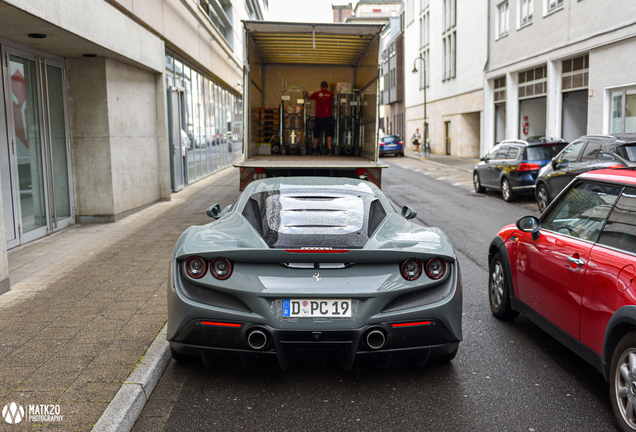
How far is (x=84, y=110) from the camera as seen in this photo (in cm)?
1131

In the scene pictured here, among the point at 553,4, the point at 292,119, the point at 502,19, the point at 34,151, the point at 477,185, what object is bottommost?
the point at 477,185

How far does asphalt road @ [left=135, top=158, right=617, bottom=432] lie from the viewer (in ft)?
11.4

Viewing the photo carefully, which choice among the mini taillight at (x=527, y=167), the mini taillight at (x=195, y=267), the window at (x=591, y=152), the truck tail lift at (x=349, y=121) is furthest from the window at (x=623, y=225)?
the mini taillight at (x=527, y=167)

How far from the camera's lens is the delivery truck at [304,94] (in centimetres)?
1143

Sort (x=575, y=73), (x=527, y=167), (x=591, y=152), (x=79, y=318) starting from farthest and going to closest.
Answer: (x=575, y=73), (x=527, y=167), (x=591, y=152), (x=79, y=318)

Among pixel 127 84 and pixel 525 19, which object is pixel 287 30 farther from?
pixel 525 19

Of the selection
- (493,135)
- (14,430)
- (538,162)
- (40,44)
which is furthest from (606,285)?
(493,135)

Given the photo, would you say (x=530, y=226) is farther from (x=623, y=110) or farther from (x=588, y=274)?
(x=623, y=110)

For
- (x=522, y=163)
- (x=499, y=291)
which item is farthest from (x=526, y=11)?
(x=499, y=291)

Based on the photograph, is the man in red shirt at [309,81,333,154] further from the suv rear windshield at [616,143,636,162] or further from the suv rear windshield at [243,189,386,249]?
the suv rear windshield at [243,189,386,249]

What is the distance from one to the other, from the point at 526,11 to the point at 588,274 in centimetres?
2556

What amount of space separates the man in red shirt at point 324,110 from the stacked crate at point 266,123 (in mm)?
1110

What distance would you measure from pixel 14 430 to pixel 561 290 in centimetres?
351

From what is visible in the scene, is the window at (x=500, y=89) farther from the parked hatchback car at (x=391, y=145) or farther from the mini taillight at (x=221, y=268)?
the mini taillight at (x=221, y=268)
